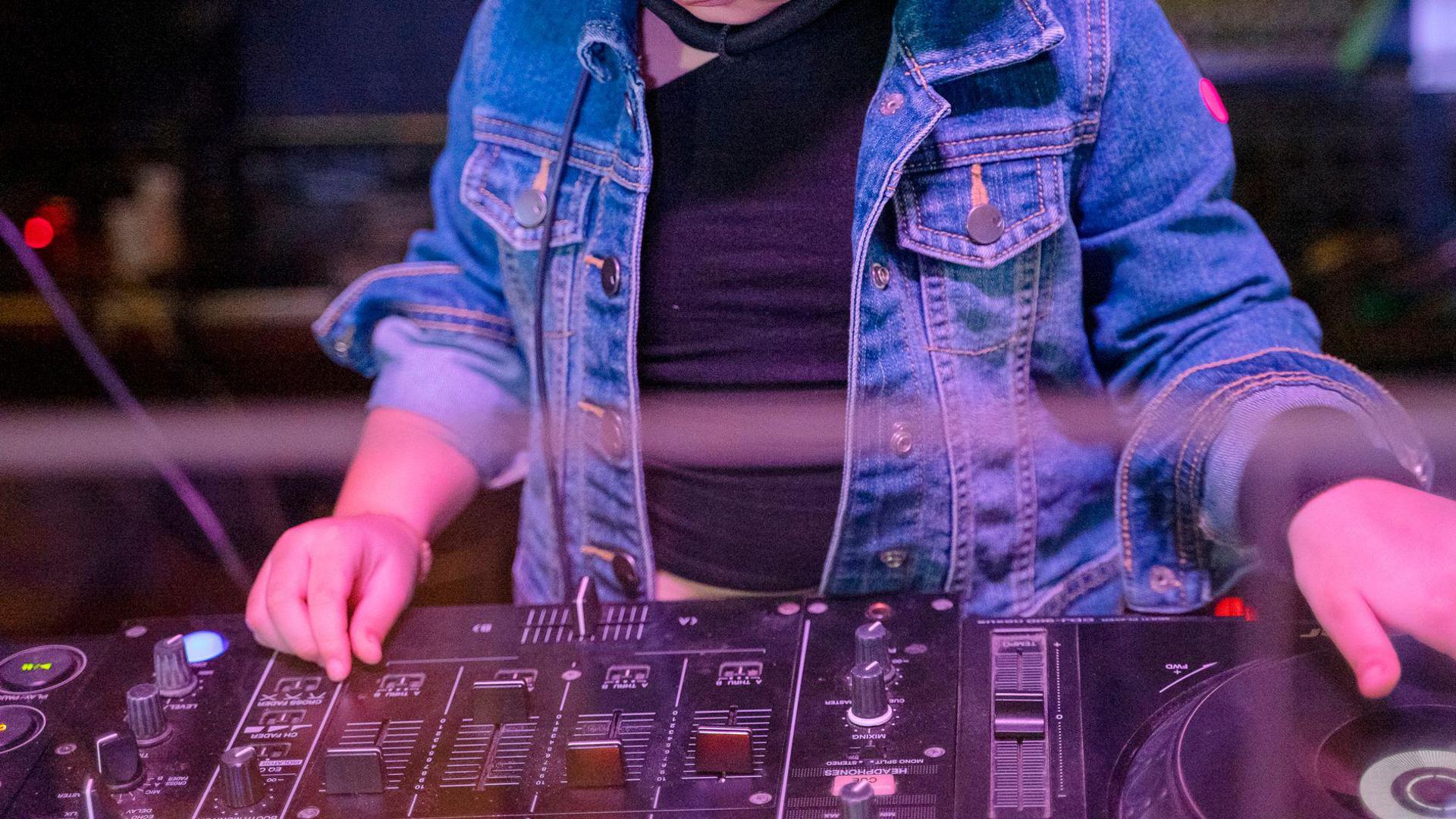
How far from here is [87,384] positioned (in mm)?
2113

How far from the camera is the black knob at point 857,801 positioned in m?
0.75

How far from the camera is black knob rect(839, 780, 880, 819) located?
2.46 feet

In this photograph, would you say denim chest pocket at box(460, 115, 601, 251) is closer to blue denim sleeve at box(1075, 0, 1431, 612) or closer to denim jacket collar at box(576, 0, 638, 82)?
denim jacket collar at box(576, 0, 638, 82)

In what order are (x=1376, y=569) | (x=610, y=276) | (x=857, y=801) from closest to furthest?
1. (x=857, y=801)
2. (x=1376, y=569)
3. (x=610, y=276)

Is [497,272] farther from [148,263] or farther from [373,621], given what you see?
[148,263]

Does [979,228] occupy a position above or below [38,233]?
above

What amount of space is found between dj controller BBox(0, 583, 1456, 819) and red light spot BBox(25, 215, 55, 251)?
1.27 metres

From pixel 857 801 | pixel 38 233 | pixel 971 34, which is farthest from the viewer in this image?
pixel 38 233

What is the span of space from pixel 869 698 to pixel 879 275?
40cm

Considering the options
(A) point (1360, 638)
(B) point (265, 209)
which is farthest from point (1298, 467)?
(B) point (265, 209)

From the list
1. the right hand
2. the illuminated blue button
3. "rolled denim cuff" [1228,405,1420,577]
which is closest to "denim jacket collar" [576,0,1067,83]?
"rolled denim cuff" [1228,405,1420,577]

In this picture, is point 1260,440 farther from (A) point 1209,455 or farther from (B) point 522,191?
(B) point 522,191

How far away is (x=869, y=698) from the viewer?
0.86 meters

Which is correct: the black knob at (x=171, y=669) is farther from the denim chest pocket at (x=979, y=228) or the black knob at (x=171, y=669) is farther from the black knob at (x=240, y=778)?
the denim chest pocket at (x=979, y=228)
